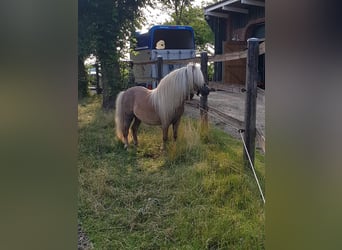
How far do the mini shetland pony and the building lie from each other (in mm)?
140

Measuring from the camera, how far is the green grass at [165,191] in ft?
3.54

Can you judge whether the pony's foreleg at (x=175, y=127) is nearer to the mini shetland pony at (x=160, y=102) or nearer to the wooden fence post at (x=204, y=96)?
the mini shetland pony at (x=160, y=102)

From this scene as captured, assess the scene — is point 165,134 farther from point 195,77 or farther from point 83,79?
point 83,79

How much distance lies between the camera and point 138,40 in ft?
4.98

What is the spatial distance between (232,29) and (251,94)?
0.98 ft

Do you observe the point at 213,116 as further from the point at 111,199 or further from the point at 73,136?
the point at 73,136

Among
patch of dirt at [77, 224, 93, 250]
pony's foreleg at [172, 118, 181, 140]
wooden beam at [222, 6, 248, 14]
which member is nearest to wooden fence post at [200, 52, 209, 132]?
pony's foreleg at [172, 118, 181, 140]

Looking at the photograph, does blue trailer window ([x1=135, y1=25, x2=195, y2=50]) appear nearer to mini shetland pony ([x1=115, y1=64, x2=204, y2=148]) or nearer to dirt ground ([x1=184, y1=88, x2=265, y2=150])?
mini shetland pony ([x1=115, y1=64, x2=204, y2=148])

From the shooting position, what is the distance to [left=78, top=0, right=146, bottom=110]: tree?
47.9 inches

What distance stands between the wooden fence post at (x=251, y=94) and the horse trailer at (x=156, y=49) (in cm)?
26

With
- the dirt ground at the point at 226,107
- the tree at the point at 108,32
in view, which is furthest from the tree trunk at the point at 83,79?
the dirt ground at the point at 226,107

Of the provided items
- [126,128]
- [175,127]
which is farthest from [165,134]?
[126,128]
